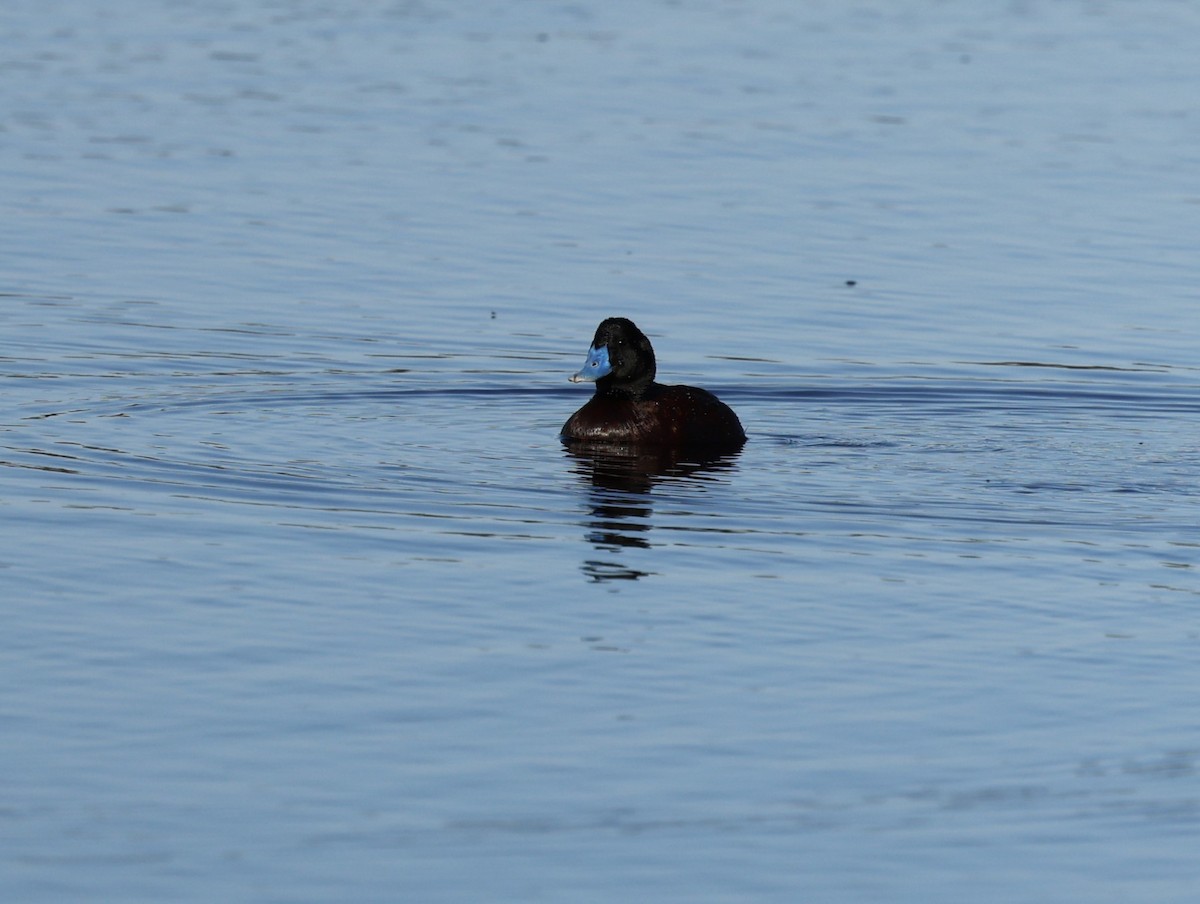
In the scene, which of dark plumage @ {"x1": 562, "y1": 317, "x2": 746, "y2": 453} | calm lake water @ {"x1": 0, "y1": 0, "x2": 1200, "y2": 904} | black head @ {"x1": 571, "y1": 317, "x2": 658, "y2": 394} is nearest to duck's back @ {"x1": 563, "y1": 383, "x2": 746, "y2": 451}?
dark plumage @ {"x1": 562, "y1": 317, "x2": 746, "y2": 453}

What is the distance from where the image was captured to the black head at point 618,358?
13.9 m

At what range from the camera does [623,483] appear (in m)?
12.8

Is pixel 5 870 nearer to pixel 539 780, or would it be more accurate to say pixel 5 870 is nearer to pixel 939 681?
pixel 539 780

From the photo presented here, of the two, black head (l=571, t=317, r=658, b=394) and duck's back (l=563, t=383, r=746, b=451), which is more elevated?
black head (l=571, t=317, r=658, b=394)

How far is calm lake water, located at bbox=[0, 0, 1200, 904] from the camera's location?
7.44m

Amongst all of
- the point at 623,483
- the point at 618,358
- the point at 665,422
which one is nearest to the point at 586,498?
the point at 623,483

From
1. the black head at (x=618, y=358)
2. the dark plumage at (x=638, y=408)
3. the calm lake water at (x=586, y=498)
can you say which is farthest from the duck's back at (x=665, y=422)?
the calm lake water at (x=586, y=498)

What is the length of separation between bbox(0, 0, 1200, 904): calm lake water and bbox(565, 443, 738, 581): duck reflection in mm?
46

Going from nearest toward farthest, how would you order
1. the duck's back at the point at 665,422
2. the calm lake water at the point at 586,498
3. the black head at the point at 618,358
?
the calm lake water at the point at 586,498, the duck's back at the point at 665,422, the black head at the point at 618,358

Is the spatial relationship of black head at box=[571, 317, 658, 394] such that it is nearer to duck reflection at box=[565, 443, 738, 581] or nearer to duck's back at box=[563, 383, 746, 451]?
duck's back at box=[563, 383, 746, 451]

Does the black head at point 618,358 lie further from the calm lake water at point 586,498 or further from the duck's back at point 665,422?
the calm lake water at point 586,498

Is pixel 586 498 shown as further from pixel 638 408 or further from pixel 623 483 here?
pixel 638 408

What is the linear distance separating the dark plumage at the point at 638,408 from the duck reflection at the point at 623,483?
8 cm

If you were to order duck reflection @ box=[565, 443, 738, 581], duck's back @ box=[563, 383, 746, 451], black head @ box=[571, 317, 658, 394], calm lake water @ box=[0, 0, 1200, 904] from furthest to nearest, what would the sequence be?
black head @ box=[571, 317, 658, 394] → duck's back @ box=[563, 383, 746, 451] → duck reflection @ box=[565, 443, 738, 581] → calm lake water @ box=[0, 0, 1200, 904]
